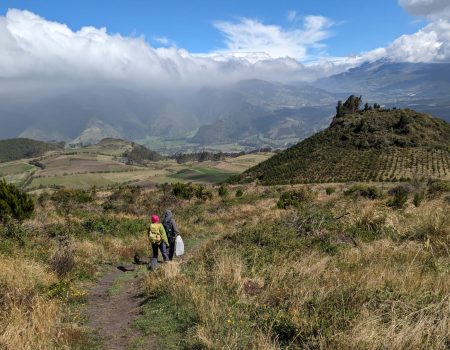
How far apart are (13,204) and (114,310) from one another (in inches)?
543

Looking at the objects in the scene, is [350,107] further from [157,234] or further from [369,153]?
[157,234]

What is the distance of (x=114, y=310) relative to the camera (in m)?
8.50

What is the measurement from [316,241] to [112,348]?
6575mm

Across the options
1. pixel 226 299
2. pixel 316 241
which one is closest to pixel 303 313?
pixel 226 299

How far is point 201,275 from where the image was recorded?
28.3 ft

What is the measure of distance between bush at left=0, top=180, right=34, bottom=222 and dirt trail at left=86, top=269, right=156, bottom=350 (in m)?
9.71

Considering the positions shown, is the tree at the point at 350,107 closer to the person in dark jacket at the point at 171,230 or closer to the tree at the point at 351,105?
the tree at the point at 351,105

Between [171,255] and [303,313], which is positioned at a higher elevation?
[303,313]

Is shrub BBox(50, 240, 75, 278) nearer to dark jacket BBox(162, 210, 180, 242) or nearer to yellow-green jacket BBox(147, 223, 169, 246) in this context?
yellow-green jacket BBox(147, 223, 169, 246)

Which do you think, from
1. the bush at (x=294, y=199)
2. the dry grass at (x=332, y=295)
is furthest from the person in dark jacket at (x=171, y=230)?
the bush at (x=294, y=199)

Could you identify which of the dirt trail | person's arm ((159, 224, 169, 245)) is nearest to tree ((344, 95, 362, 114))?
person's arm ((159, 224, 169, 245))

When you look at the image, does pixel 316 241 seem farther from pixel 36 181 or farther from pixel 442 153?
pixel 36 181

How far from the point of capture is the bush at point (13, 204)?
1877 cm

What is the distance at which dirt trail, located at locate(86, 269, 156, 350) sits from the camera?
668cm
